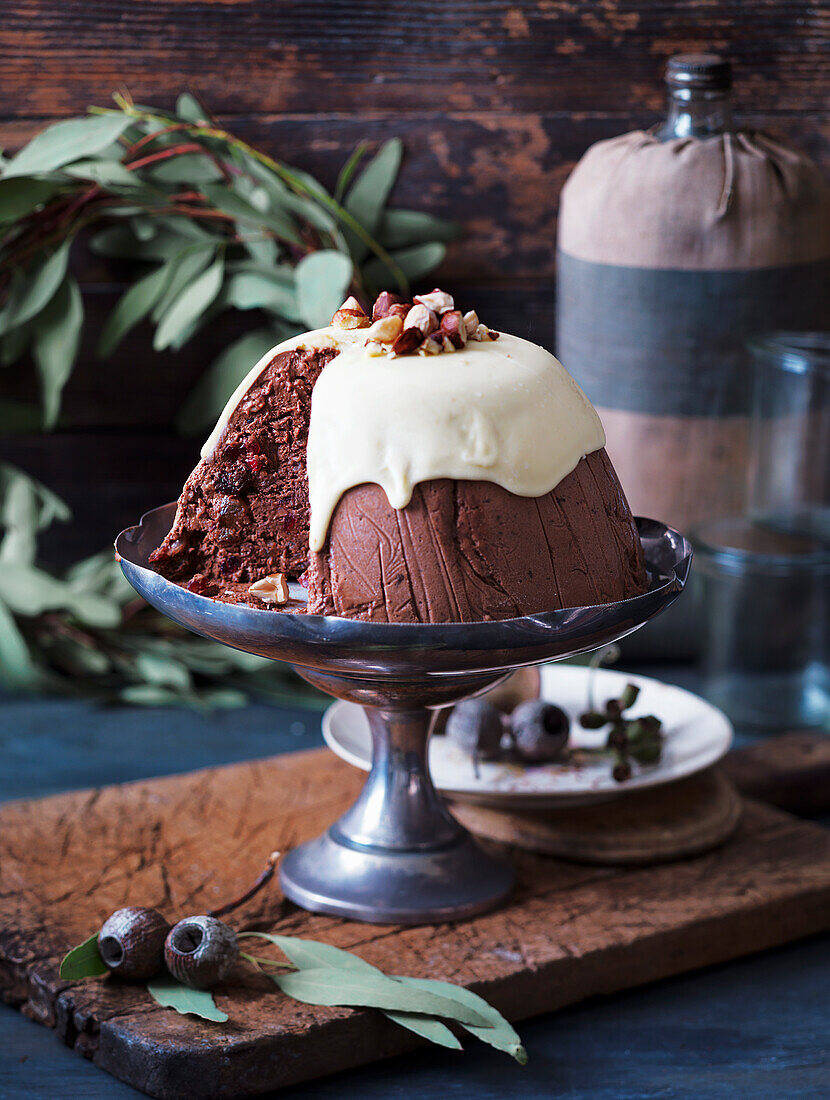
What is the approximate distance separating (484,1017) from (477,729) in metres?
→ 0.31

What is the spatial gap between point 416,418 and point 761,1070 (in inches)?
18.7

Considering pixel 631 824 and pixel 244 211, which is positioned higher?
pixel 244 211

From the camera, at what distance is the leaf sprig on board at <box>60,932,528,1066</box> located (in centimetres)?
83

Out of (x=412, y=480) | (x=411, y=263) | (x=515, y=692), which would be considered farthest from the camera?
(x=411, y=263)

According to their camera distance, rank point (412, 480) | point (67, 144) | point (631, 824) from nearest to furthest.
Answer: point (412, 480)
point (631, 824)
point (67, 144)

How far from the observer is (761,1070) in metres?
0.86

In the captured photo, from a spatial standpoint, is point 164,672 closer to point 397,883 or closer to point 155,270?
point 155,270

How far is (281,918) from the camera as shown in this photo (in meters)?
0.97

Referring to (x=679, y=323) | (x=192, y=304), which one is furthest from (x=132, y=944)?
(x=679, y=323)

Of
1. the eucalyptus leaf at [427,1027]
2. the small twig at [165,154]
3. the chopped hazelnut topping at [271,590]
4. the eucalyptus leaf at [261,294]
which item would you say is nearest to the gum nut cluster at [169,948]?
the eucalyptus leaf at [427,1027]

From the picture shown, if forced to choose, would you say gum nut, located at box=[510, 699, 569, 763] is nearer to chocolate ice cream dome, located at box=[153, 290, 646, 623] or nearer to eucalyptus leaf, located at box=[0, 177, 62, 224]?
chocolate ice cream dome, located at box=[153, 290, 646, 623]

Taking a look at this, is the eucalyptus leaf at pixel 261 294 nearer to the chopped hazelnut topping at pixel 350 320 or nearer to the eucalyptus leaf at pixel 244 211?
the eucalyptus leaf at pixel 244 211

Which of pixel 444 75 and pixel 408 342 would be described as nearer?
pixel 408 342

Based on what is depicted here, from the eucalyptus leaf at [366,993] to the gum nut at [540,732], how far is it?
0.98 feet
